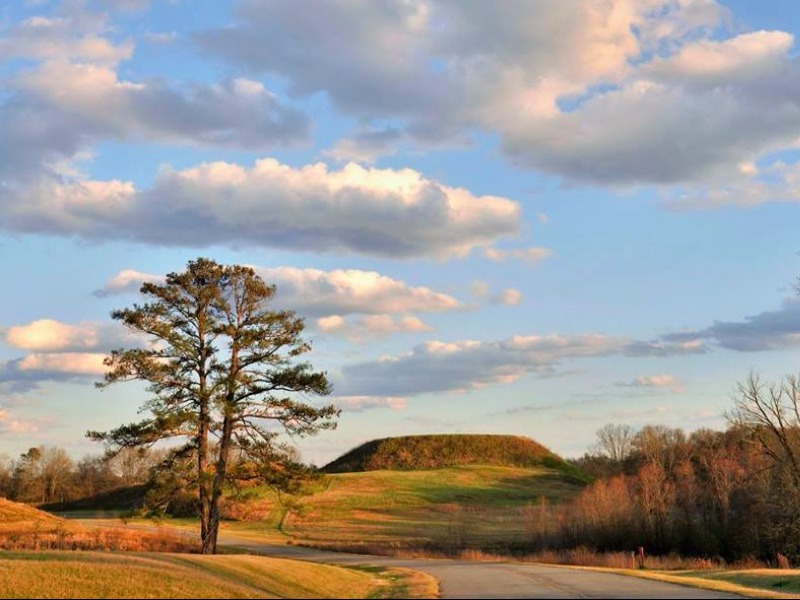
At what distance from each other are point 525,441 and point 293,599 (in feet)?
392

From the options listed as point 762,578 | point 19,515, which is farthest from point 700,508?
point 19,515

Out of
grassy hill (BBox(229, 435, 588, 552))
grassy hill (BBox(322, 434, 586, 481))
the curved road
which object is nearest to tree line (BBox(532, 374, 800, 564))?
grassy hill (BBox(229, 435, 588, 552))

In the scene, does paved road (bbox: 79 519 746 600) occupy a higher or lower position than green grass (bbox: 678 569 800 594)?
higher

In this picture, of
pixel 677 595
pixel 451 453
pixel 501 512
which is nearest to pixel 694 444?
pixel 501 512

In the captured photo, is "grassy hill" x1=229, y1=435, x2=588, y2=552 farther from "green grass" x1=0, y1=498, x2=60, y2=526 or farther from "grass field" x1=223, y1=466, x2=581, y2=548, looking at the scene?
"green grass" x1=0, y1=498, x2=60, y2=526

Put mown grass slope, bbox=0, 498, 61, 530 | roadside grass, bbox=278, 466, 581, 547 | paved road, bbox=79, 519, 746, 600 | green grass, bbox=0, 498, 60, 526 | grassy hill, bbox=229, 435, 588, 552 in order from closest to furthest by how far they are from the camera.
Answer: paved road, bbox=79, 519, 746, 600
mown grass slope, bbox=0, 498, 61, 530
green grass, bbox=0, 498, 60, 526
grassy hill, bbox=229, 435, 588, 552
roadside grass, bbox=278, 466, 581, 547

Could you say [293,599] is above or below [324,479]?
below

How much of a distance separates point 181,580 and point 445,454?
110262 mm

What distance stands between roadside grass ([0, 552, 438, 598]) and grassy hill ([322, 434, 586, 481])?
9471 cm

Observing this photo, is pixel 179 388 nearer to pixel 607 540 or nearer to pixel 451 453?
pixel 607 540

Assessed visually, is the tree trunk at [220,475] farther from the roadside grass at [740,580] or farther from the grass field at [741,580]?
the grass field at [741,580]

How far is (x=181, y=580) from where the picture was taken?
72.9 feet

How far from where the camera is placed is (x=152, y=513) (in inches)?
1587

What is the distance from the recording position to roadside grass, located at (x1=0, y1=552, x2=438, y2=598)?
21.2 m
